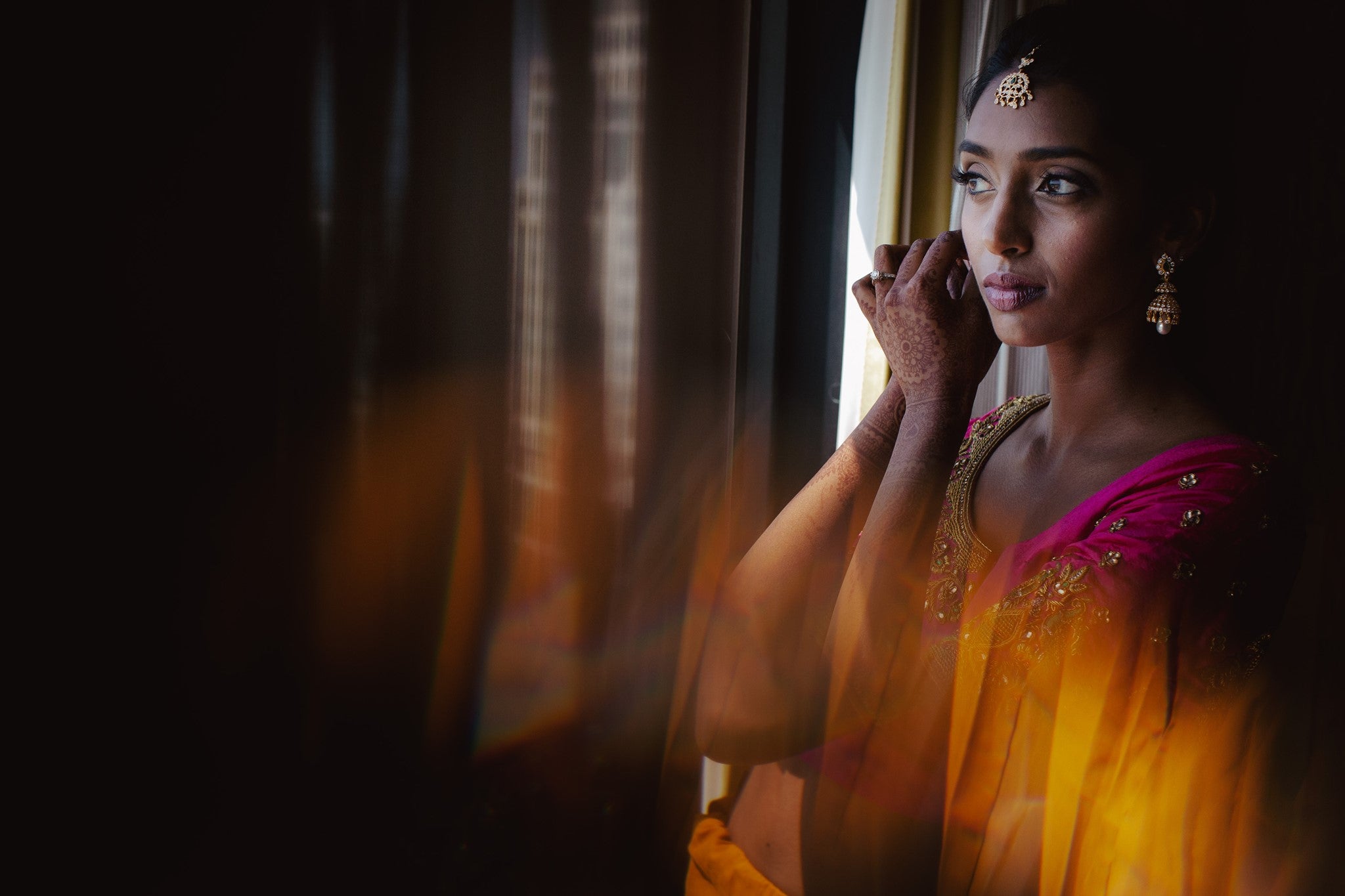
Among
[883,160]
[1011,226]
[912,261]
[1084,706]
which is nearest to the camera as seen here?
[1084,706]

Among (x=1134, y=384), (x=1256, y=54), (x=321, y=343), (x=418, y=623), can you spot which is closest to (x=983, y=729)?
(x=1134, y=384)

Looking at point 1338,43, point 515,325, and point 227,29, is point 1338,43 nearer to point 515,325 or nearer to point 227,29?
point 515,325

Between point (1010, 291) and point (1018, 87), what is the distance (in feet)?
0.72

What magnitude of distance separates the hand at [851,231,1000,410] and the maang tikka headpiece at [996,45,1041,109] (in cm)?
15

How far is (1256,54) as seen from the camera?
A: 43.3 inches

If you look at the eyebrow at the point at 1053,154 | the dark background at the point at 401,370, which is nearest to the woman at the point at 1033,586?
the eyebrow at the point at 1053,154

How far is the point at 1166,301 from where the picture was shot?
2.84 ft

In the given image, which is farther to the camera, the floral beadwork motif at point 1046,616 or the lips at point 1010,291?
the lips at point 1010,291

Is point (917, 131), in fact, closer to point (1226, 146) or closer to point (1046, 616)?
point (1226, 146)

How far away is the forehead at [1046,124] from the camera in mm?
813

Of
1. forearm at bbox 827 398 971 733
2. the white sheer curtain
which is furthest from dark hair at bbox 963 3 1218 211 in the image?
the white sheer curtain

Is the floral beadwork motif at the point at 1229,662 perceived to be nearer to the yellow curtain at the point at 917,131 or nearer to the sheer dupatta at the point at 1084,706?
the sheer dupatta at the point at 1084,706

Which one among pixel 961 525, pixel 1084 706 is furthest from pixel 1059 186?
pixel 1084 706

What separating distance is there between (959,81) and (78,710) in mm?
1532
